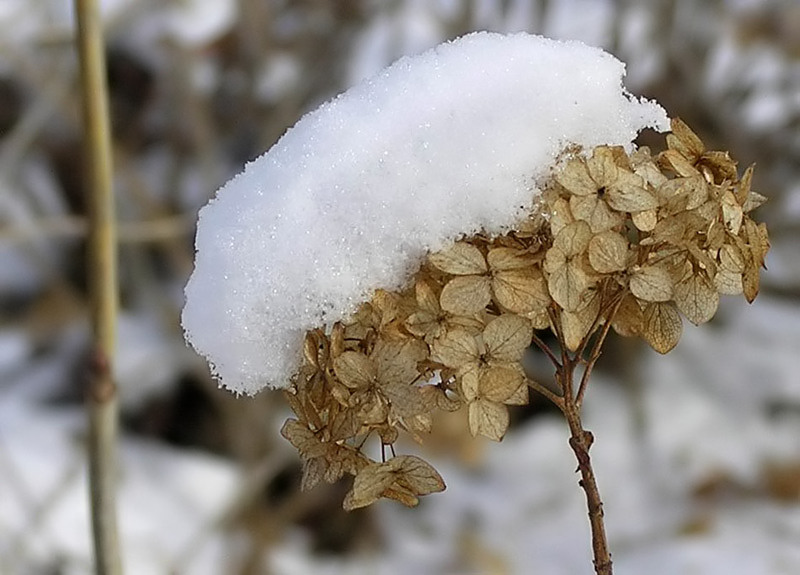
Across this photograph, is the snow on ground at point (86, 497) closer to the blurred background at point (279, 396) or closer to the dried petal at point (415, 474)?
the blurred background at point (279, 396)

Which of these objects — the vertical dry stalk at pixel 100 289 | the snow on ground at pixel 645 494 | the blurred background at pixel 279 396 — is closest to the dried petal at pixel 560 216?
the vertical dry stalk at pixel 100 289

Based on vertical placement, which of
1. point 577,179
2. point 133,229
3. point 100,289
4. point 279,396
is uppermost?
point 133,229

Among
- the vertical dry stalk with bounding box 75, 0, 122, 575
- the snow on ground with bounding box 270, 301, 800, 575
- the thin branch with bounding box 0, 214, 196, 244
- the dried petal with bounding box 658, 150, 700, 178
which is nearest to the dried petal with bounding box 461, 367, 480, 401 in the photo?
the dried petal with bounding box 658, 150, 700, 178

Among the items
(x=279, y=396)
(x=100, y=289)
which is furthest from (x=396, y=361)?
(x=279, y=396)

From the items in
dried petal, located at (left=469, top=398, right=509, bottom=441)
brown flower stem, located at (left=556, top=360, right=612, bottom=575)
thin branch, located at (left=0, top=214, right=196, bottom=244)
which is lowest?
brown flower stem, located at (left=556, top=360, right=612, bottom=575)

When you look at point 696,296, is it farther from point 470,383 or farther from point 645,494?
point 645,494

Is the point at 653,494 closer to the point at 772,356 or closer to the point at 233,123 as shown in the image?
the point at 772,356

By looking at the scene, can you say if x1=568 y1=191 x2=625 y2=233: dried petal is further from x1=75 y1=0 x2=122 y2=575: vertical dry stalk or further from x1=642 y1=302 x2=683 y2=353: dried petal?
x1=75 y1=0 x2=122 y2=575: vertical dry stalk
